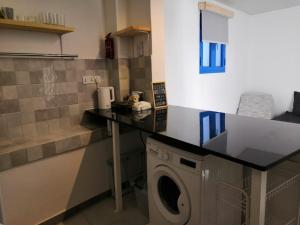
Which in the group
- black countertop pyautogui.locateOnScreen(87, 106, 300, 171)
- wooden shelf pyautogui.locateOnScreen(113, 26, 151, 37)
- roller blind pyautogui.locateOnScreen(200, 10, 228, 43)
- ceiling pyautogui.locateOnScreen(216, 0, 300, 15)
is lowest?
black countertop pyautogui.locateOnScreen(87, 106, 300, 171)

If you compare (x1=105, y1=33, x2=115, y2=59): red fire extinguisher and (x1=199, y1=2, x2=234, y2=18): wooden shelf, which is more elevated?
(x1=199, y1=2, x2=234, y2=18): wooden shelf

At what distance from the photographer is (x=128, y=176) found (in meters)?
2.29

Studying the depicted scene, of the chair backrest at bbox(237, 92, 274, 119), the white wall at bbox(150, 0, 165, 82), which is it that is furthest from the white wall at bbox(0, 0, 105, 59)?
the chair backrest at bbox(237, 92, 274, 119)

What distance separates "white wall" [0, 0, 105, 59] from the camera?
1.73 metres

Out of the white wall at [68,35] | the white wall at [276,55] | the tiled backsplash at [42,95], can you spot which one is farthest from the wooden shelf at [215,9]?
the tiled backsplash at [42,95]

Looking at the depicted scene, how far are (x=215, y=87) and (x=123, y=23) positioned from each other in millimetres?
1766

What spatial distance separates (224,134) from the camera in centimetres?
126

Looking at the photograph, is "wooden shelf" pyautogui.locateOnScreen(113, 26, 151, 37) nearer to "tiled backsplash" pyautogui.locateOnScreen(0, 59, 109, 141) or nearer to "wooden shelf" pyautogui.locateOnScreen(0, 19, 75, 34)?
"tiled backsplash" pyautogui.locateOnScreen(0, 59, 109, 141)

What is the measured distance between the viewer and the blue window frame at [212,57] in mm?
3098

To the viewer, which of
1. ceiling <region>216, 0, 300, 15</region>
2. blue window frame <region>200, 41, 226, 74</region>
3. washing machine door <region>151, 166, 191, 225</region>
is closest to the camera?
washing machine door <region>151, 166, 191, 225</region>

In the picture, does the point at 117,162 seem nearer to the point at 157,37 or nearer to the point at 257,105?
the point at 157,37

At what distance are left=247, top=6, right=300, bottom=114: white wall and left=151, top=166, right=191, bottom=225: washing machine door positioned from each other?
10.6 ft

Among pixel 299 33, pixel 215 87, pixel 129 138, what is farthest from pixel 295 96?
pixel 129 138

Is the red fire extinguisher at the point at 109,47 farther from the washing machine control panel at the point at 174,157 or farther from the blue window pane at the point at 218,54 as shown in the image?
the blue window pane at the point at 218,54
